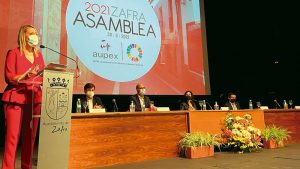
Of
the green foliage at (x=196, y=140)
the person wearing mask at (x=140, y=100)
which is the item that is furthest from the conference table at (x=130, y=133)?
the person wearing mask at (x=140, y=100)

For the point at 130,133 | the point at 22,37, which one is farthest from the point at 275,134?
the point at 22,37

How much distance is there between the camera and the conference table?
111 inches

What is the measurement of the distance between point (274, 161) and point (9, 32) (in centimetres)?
357

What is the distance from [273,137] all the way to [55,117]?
3378mm

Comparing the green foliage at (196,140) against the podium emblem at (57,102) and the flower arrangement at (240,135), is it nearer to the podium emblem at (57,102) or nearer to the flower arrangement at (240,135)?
the flower arrangement at (240,135)

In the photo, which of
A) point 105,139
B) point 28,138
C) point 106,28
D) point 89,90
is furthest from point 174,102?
point 28,138

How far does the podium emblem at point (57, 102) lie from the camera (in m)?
1.97

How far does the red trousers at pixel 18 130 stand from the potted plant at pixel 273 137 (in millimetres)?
3337

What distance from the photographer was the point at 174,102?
20.8 feet

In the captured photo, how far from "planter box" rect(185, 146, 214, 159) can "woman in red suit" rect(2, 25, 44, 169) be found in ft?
6.28

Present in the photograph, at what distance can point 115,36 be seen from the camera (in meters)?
4.46

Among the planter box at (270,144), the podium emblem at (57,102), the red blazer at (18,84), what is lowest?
the planter box at (270,144)

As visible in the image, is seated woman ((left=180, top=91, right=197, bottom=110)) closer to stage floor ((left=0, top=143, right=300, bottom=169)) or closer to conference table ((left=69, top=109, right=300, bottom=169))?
conference table ((left=69, top=109, right=300, bottom=169))

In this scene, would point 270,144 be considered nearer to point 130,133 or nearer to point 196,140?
point 196,140
